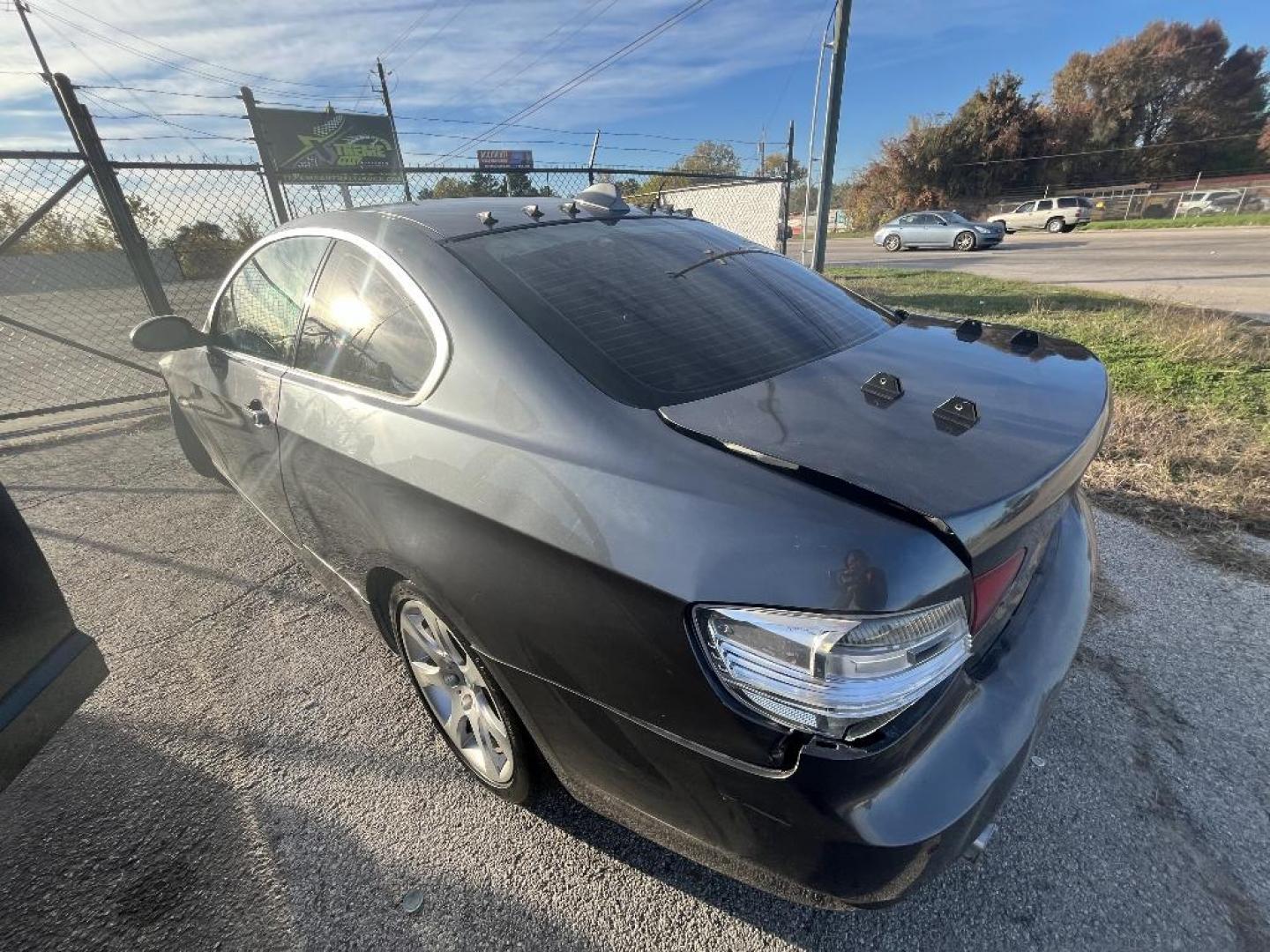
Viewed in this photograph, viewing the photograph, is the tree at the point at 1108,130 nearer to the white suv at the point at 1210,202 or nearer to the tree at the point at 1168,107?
the tree at the point at 1168,107

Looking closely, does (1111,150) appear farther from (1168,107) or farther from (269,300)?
(269,300)

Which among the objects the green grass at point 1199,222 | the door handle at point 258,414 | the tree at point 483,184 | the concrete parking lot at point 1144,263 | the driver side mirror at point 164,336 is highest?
the tree at point 483,184

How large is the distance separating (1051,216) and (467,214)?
34587mm

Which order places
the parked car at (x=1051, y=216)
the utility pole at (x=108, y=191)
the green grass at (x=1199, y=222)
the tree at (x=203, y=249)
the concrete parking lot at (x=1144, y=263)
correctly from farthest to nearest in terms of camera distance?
the parked car at (x=1051, y=216)
the green grass at (x=1199, y=222)
the concrete parking lot at (x=1144, y=263)
the tree at (x=203, y=249)
the utility pole at (x=108, y=191)

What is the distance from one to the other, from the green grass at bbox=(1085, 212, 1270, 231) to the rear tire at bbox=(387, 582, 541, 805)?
3172cm

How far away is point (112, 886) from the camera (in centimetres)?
171

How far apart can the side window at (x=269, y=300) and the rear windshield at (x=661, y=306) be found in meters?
0.84

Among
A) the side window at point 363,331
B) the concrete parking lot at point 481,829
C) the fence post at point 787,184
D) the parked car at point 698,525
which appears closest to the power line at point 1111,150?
the fence post at point 787,184

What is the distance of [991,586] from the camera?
4.01 ft

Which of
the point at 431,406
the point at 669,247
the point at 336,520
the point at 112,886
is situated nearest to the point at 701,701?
the point at 431,406

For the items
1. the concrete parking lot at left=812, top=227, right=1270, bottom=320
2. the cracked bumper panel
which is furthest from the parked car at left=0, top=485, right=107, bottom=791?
the concrete parking lot at left=812, top=227, right=1270, bottom=320

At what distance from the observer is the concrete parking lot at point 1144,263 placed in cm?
905

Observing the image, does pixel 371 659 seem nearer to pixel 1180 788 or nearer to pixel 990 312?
pixel 1180 788

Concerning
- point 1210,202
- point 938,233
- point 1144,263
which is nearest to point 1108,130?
point 1210,202
